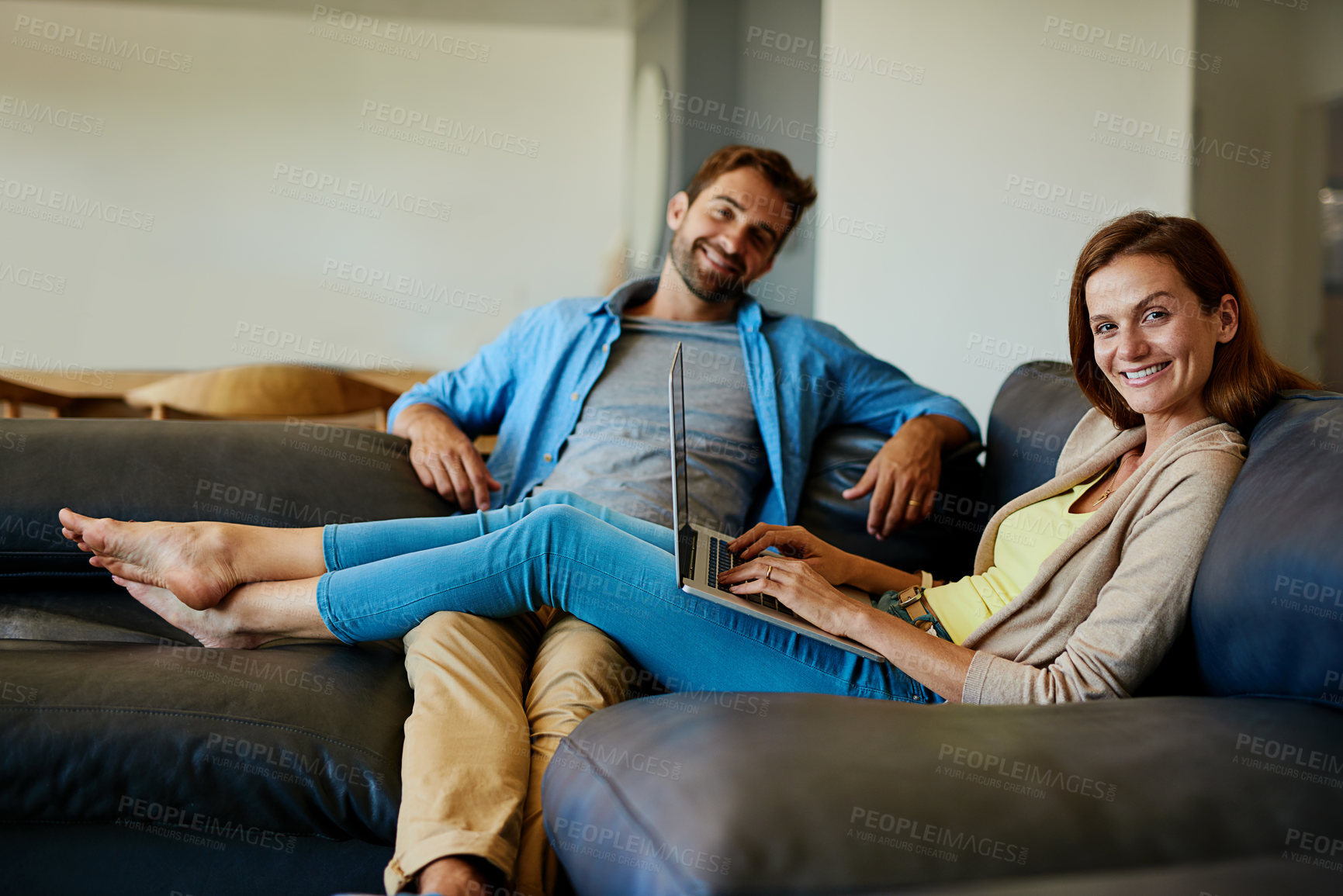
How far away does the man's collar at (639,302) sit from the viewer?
2041 millimetres

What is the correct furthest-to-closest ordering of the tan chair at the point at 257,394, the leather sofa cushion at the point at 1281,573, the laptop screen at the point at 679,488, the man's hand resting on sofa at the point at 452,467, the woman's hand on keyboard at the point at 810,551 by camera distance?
the tan chair at the point at 257,394 → the man's hand resting on sofa at the point at 452,467 → the woman's hand on keyboard at the point at 810,551 → the laptop screen at the point at 679,488 → the leather sofa cushion at the point at 1281,573

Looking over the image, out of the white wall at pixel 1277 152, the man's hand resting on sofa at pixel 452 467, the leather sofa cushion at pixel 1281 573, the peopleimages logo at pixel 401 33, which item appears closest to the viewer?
the leather sofa cushion at pixel 1281 573

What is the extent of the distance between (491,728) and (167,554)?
1.85 feet

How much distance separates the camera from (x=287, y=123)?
14.6 feet

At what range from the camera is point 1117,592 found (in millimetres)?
1075

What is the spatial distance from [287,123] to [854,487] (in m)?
3.68

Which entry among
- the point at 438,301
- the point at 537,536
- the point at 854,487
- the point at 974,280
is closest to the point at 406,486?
the point at 537,536

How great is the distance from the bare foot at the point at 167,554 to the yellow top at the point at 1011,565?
0.98m

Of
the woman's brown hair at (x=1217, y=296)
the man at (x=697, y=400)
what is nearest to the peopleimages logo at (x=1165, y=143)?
the man at (x=697, y=400)

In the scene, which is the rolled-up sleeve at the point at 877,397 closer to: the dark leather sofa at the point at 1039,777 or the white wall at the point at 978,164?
the dark leather sofa at the point at 1039,777

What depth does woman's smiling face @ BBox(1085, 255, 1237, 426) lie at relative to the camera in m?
1.18

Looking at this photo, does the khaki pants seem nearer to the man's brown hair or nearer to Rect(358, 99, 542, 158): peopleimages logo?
the man's brown hair

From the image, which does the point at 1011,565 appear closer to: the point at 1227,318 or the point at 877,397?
the point at 1227,318

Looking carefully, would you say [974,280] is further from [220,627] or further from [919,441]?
[220,627]
